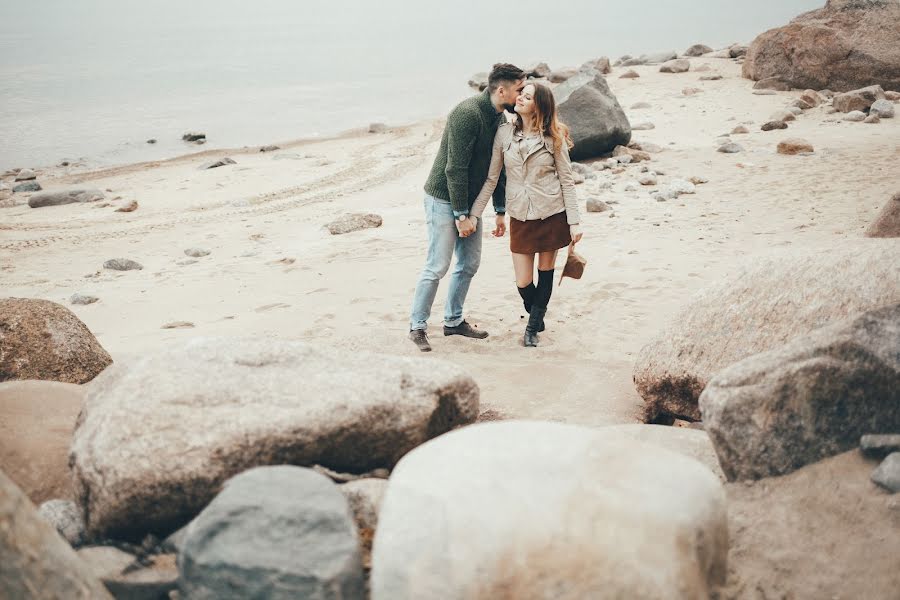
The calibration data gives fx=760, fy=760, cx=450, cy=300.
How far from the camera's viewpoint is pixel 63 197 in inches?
535

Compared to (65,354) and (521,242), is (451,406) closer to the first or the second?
(521,242)

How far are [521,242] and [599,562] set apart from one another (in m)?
3.72

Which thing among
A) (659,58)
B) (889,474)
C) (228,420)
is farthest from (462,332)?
(659,58)

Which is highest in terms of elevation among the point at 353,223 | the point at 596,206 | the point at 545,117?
the point at 545,117

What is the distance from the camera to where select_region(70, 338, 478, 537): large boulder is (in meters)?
2.93

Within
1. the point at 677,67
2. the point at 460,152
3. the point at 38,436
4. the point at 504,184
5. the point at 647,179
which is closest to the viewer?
the point at 38,436

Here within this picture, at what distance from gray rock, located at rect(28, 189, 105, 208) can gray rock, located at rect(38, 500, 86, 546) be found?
11.9 meters

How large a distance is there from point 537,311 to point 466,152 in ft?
4.77

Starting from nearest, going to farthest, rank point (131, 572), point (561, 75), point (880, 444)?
point (131, 572) < point (880, 444) < point (561, 75)

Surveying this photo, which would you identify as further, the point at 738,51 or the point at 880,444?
the point at 738,51

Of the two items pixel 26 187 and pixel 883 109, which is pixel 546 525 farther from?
pixel 26 187

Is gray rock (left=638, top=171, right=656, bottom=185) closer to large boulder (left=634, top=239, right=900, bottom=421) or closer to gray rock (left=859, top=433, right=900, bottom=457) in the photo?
large boulder (left=634, top=239, right=900, bottom=421)

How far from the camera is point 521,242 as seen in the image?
5.78 meters

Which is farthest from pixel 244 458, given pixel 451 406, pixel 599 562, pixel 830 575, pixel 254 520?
A: pixel 830 575
